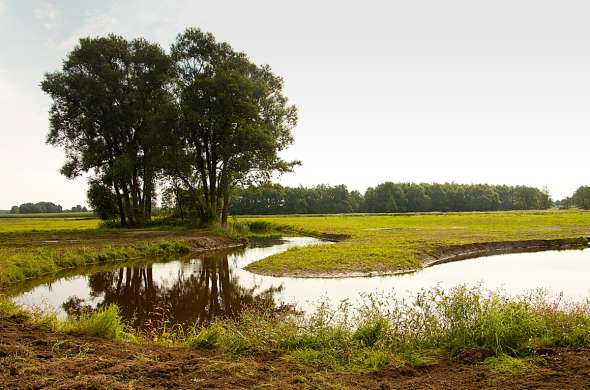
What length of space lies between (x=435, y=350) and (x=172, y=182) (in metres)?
43.2

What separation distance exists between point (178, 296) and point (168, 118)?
26943 mm

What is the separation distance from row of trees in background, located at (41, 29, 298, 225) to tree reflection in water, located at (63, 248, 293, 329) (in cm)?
1936

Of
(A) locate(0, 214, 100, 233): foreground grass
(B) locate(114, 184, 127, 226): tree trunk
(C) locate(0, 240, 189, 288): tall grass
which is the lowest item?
(C) locate(0, 240, 189, 288): tall grass

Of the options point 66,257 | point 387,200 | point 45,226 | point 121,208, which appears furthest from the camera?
point 387,200

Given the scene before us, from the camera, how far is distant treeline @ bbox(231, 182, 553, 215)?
14738 centimetres

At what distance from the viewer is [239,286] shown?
66.1ft

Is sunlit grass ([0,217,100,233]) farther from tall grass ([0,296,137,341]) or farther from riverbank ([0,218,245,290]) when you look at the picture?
tall grass ([0,296,137,341])

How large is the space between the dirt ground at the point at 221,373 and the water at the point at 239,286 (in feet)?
18.4

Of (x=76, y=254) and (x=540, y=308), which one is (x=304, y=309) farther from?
(x=76, y=254)

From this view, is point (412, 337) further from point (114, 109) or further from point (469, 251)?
point (114, 109)

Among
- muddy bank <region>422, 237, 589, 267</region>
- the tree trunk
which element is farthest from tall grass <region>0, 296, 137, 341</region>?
the tree trunk

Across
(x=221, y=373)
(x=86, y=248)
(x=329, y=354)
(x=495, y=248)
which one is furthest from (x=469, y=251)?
(x=221, y=373)

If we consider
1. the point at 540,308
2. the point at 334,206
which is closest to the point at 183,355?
the point at 540,308

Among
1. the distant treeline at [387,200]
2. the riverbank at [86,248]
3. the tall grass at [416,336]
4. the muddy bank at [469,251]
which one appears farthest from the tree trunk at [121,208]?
the distant treeline at [387,200]
